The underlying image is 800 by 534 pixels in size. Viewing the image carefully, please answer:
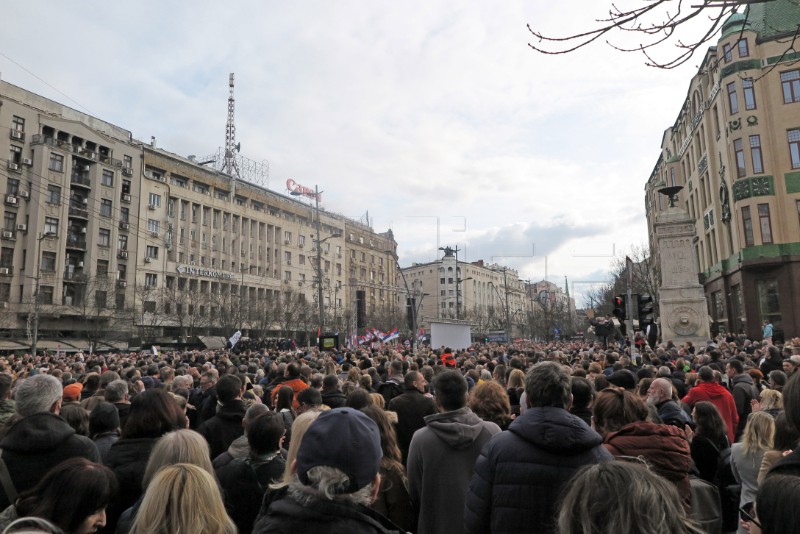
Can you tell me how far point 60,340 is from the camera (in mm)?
46594

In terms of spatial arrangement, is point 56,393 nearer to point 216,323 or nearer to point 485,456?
point 485,456

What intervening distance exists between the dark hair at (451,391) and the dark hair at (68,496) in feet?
8.13

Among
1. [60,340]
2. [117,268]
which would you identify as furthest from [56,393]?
[117,268]

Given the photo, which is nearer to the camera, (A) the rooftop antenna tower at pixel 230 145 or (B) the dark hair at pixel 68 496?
(B) the dark hair at pixel 68 496

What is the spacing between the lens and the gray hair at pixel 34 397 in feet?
13.8

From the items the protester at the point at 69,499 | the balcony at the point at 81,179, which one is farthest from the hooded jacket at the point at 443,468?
the balcony at the point at 81,179

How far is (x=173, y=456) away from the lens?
3.15 m

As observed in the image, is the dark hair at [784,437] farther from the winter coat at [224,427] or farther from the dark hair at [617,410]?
the winter coat at [224,427]

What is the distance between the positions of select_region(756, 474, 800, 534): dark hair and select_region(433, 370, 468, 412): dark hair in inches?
102

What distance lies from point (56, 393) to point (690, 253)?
2863cm

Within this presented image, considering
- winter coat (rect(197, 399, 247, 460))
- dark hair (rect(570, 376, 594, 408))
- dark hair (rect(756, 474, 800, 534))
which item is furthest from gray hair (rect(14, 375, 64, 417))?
dark hair (rect(756, 474, 800, 534))

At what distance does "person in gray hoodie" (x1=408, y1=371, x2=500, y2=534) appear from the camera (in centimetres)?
409

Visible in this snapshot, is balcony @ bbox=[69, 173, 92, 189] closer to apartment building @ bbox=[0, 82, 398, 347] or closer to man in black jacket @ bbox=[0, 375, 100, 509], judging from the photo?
A: apartment building @ bbox=[0, 82, 398, 347]

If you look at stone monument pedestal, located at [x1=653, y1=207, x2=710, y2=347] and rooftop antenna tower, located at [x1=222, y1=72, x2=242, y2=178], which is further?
rooftop antenna tower, located at [x1=222, y1=72, x2=242, y2=178]
